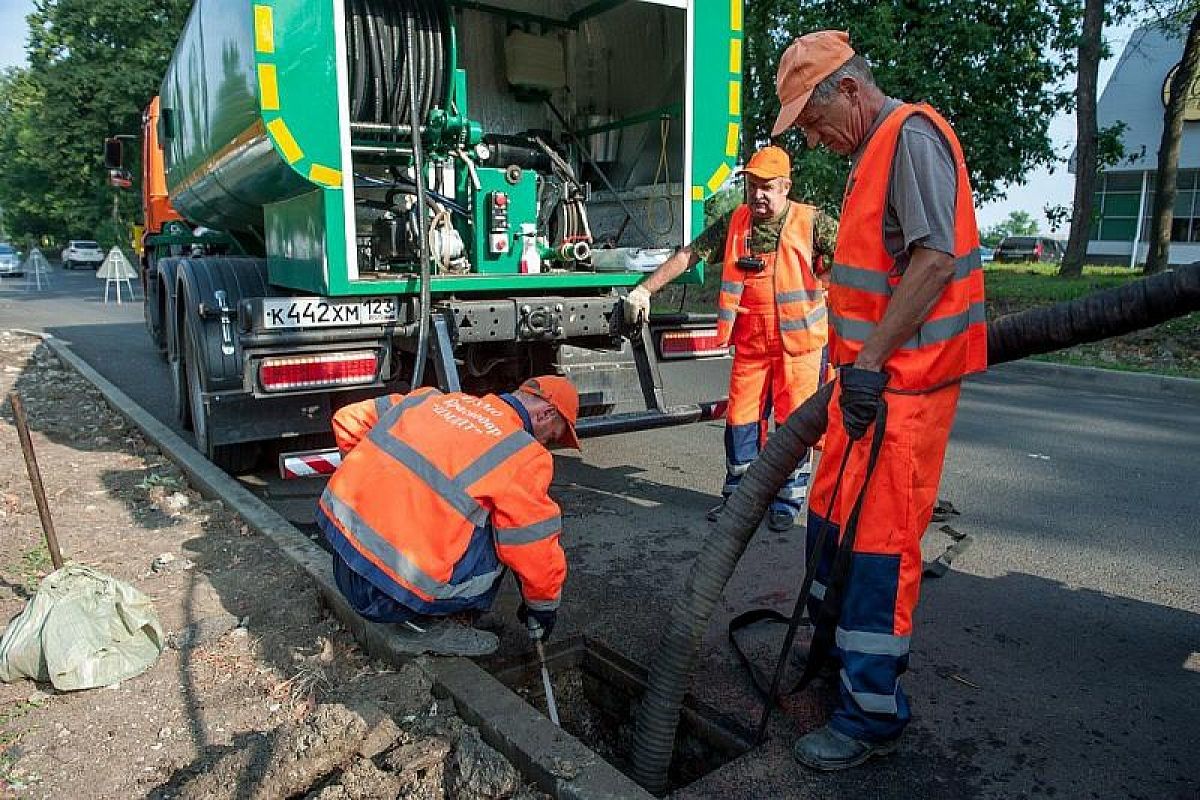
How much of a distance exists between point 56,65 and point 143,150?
25.4m

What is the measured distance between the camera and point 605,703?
2895 mm

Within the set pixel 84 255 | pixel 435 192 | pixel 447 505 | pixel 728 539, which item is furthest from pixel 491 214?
pixel 84 255

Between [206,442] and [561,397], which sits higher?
[561,397]

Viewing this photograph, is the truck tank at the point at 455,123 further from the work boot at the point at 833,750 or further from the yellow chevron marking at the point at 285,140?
the work boot at the point at 833,750

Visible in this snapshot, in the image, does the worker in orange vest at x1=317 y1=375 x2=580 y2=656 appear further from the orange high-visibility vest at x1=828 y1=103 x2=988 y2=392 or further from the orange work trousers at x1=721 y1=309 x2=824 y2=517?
the orange work trousers at x1=721 y1=309 x2=824 y2=517

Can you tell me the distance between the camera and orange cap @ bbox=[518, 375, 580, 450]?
267cm

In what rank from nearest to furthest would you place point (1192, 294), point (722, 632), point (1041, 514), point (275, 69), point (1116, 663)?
point (1192, 294) < point (1116, 663) < point (722, 632) < point (275, 69) < point (1041, 514)

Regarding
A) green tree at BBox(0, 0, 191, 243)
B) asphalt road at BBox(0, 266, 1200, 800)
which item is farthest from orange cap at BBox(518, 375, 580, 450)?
green tree at BBox(0, 0, 191, 243)

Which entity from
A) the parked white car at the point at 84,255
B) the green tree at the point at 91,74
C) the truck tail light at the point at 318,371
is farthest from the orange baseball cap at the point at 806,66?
the parked white car at the point at 84,255

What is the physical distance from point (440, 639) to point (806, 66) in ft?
6.27

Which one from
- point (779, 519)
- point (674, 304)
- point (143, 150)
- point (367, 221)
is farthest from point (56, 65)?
point (779, 519)

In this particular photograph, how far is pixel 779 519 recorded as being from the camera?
4141 mm

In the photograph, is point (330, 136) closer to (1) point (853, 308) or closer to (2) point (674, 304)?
(1) point (853, 308)

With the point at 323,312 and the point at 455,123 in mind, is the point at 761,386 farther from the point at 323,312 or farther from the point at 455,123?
the point at 455,123
